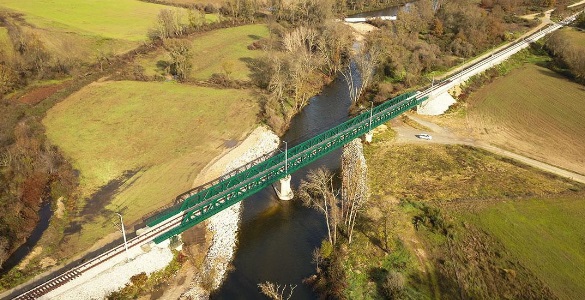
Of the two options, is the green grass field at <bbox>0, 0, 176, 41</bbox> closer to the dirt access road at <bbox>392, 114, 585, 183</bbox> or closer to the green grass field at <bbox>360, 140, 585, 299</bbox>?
the dirt access road at <bbox>392, 114, 585, 183</bbox>

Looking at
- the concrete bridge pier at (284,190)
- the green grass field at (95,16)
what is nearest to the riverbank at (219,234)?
the concrete bridge pier at (284,190)

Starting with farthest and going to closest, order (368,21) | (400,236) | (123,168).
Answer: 1. (368,21)
2. (123,168)
3. (400,236)

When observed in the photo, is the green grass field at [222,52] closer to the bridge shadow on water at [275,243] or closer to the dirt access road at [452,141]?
the dirt access road at [452,141]

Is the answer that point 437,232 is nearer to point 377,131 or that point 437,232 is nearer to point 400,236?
point 400,236

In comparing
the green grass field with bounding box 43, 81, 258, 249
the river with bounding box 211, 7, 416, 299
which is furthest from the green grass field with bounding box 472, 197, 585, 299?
the green grass field with bounding box 43, 81, 258, 249

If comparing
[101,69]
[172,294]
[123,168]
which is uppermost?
[101,69]

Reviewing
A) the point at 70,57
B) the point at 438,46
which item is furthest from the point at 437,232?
the point at 70,57

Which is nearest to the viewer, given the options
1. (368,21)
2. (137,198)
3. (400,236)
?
(400,236)
